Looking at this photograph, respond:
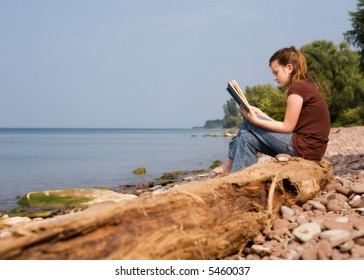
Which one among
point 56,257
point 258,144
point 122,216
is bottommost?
point 56,257

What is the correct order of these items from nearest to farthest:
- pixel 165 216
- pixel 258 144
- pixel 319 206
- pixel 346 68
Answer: pixel 165 216 < pixel 319 206 < pixel 258 144 < pixel 346 68

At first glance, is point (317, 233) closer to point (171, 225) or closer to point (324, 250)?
point (324, 250)

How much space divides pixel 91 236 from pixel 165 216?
623 mm

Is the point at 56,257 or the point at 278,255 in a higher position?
the point at 56,257

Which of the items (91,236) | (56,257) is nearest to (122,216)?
(91,236)

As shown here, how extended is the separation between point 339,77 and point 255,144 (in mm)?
42585

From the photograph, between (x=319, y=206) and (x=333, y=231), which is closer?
(x=333, y=231)

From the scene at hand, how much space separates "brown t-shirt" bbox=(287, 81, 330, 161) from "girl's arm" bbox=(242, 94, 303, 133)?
92 millimetres

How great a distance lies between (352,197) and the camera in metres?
4.84

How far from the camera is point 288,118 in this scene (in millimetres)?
4980

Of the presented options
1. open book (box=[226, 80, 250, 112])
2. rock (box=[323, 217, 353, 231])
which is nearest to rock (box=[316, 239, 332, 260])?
rock (box=[323, 217, 353, 231])

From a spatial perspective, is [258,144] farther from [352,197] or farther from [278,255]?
[278,255]

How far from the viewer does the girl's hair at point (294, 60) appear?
512 centimetres

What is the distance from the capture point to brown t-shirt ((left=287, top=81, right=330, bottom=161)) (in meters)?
4.99
